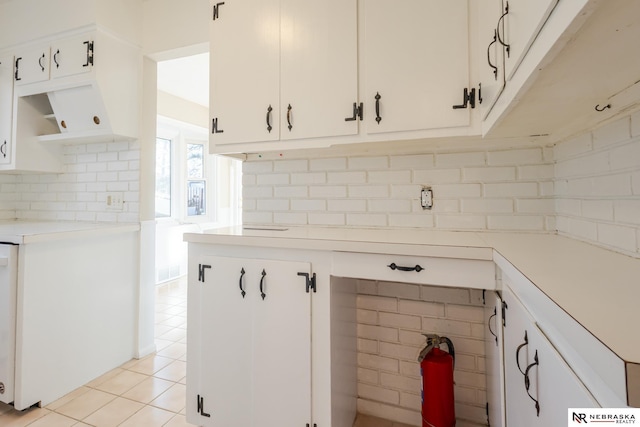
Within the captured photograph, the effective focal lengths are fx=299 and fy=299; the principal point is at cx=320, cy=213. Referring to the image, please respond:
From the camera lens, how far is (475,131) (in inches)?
49.6

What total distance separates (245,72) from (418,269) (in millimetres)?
1358

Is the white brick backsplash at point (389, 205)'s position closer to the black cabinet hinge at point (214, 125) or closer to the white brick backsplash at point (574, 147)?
the white brick backsplash at point (574, 147)

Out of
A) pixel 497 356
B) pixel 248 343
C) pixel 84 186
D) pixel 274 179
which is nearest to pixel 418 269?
pixel 497 356

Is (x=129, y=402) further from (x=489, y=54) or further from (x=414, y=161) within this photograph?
(x=489, y=54)

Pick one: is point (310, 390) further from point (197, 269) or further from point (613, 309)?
point (613, 309)

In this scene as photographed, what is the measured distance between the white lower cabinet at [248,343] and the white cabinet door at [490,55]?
0.97 m

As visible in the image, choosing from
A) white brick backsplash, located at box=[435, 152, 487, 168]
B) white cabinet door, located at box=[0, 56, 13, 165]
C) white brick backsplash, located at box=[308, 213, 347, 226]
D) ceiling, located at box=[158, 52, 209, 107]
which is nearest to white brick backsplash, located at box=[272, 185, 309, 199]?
white brick backsplash, located at box=[308, 213, 347, 226]

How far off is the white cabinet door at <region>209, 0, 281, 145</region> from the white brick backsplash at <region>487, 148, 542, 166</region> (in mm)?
1108

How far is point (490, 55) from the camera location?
1052mm

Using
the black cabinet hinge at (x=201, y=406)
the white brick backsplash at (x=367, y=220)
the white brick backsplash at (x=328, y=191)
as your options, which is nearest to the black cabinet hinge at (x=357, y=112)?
the white brick backsplash at (x=328, y=191)

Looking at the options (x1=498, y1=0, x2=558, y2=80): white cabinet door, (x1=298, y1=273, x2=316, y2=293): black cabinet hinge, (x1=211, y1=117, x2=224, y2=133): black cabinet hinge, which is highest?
(x1=211, y1=117, x2=224, y2=133): black cabinet hinge

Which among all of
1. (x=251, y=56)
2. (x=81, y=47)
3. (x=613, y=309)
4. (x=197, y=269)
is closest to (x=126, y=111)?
(x=81, y=47)

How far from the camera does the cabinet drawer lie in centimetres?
109

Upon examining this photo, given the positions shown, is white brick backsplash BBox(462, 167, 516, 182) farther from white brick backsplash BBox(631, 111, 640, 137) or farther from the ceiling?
the ceiling
